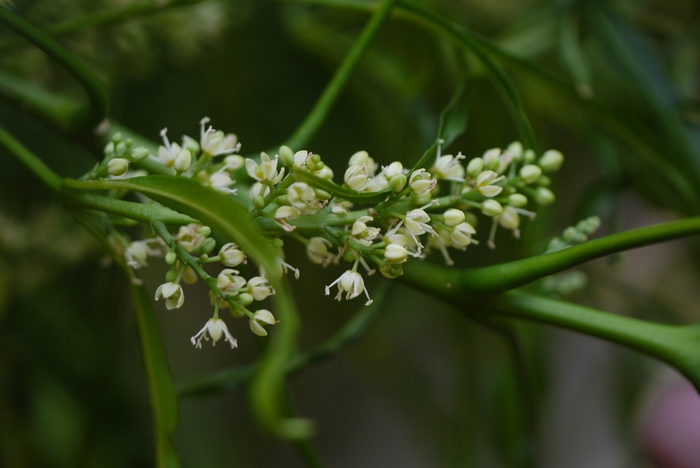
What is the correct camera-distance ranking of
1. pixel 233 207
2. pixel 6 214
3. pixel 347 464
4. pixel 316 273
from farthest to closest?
pixel 347 464 → pixel 316 273 → pixel 6 214 → pixel 233 207

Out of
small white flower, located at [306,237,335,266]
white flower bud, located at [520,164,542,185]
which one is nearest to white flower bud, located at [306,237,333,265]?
small white flower, located at [306,237,335,266]

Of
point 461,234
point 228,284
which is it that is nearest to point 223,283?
point 228,284

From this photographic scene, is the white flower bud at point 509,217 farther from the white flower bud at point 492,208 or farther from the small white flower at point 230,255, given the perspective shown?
the small white flower at point 230,255

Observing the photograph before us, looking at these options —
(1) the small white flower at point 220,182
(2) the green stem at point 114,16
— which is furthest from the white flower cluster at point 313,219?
(2) the green stem at point 114,16

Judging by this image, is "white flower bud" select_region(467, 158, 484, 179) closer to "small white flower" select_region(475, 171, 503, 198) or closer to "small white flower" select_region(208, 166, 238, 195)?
"small white flower" select_region(475, 171, 503, 198)

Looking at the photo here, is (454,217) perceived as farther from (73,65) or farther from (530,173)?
(73,65)

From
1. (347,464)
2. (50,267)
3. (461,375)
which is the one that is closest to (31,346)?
(50,267)

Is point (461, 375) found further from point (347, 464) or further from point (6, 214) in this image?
point (6, 214)
